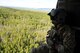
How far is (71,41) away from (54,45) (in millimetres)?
494

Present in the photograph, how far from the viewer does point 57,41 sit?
3.55 metres

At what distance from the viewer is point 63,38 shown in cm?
335

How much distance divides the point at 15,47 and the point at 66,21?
11551 mm

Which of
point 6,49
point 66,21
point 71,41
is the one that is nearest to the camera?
point 71,41

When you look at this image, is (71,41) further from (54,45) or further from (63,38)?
(54,45)

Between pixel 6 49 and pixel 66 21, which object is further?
pixel 6 49

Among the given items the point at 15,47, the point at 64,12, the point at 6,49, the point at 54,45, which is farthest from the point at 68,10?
the point at 15,47

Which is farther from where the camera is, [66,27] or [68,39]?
[66,27]

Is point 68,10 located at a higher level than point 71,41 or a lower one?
higher

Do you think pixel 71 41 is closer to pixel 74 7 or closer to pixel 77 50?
pixel 77 50

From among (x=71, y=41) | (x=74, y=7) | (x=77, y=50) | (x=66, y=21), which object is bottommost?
(x=77, y=50)

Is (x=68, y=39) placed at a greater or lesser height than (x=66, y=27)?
lesser

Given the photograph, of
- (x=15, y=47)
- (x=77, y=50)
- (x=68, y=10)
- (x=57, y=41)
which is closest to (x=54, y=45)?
(x=57, y=41)

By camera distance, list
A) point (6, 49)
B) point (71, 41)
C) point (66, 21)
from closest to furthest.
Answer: point (71, 41), point (66, 21), point (6, 49)
